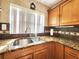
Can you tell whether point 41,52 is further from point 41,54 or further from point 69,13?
A: point 69,13

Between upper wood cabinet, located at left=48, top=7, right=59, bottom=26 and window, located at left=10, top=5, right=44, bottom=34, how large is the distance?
294 mm

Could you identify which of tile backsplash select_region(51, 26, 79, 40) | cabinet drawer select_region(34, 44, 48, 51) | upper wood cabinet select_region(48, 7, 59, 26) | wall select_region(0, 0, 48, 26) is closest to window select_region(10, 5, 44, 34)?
wall select_region(0, 0, 48, 26)

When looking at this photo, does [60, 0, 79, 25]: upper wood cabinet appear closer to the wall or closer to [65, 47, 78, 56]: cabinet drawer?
[65, 47, 78, 56]: cabinet drawer

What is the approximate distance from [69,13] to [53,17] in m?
0.91

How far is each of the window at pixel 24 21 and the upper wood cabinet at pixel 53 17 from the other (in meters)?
0.29

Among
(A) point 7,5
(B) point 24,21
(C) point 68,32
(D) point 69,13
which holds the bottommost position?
(C) point 68,32

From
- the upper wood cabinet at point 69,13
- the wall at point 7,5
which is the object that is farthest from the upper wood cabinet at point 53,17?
the wall at point 7,5

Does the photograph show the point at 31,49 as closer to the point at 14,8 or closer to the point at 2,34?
the point at 2,34

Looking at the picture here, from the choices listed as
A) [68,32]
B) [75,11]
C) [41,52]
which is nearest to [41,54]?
[41,52]

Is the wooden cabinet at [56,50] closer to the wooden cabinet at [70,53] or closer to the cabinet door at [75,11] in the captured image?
the wooden cabinet at [70,53]

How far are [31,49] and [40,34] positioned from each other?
1441 millimetres

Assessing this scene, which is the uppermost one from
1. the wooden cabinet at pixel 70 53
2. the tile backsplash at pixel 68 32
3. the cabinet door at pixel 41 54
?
the tile backsplash at pixel 68 32

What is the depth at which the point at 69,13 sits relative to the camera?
2.43 m

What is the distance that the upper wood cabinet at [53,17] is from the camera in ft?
9.98
